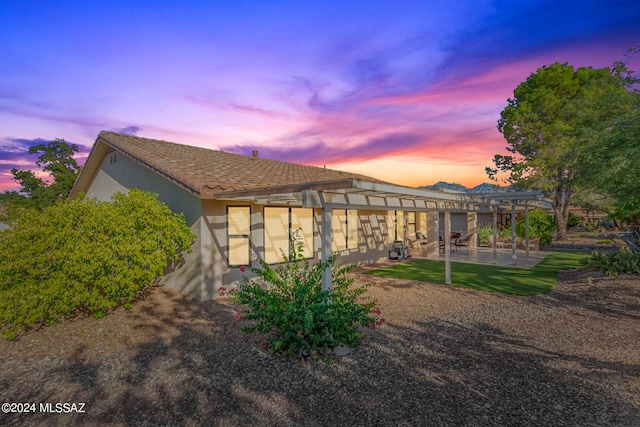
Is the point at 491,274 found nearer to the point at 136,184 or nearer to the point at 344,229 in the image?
the point at 344,229

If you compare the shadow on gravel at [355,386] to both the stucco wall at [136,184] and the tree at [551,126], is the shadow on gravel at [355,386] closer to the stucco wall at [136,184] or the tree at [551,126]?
the stucco wall at [136,184]

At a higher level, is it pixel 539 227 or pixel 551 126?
pixel 551 126

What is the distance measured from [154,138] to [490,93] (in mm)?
13508

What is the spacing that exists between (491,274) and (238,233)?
9.21 m

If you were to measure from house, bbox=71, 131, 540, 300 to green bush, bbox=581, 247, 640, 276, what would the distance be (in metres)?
3.84

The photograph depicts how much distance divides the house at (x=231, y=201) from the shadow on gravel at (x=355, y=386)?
1.77m

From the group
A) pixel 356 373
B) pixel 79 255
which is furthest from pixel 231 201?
pixel 356 373

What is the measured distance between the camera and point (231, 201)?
8727 millimetres

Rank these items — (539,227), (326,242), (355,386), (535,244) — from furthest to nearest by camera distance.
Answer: (539,227), (535,244), (326,242), (355,386)

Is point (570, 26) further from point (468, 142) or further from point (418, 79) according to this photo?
point (468, 142)

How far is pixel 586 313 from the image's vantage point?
6.80 m

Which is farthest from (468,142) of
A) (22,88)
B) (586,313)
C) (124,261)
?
(22,88)

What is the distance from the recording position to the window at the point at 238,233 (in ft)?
28.6

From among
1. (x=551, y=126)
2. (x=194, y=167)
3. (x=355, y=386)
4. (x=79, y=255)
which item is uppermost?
(x=551, y=126)
